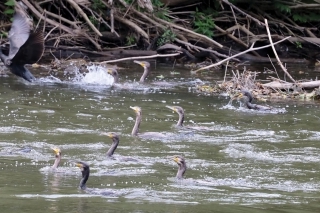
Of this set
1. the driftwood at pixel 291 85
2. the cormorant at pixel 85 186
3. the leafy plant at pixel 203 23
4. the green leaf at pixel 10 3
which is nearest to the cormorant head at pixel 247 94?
the driftwood at pixel 291 85

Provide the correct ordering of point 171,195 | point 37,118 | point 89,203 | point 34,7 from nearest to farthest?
Answer: point 89,203 → point 171,195 → point 37,118 → point 34,7

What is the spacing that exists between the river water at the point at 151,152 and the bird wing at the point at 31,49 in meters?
0.76

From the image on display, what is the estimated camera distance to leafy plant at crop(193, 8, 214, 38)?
24672 mm

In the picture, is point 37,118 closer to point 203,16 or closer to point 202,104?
point 202,104

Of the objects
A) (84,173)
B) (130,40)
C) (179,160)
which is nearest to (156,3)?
(130,40)

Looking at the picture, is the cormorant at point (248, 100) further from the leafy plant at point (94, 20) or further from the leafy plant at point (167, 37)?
the leafy plant at point (94, 20)

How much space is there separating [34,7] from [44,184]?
562 inches

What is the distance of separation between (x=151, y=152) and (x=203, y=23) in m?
14.2

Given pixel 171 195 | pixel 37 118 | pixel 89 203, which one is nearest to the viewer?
pixel 89 203

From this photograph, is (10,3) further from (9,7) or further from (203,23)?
(203,23)

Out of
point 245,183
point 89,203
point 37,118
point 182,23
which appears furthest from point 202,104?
point 182,23

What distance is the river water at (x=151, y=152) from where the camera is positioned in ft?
27.1

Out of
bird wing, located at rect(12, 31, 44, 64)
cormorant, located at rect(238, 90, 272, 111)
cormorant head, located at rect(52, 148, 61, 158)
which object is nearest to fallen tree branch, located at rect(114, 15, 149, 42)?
cormorant, located at rect(238, 90, 272, 111)

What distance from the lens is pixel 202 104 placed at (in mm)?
15867
